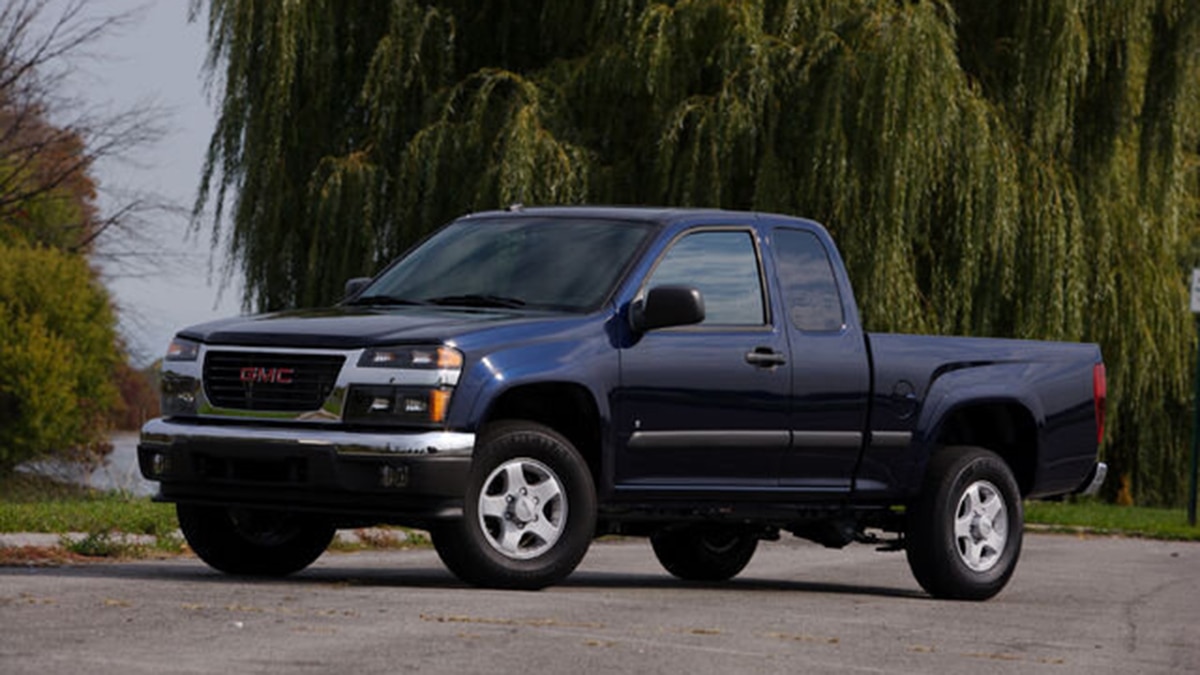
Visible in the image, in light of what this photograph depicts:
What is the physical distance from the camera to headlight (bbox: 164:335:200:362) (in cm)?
1148

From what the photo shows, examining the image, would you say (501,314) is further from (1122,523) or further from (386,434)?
(1122,523)

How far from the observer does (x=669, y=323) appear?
11.4 metres

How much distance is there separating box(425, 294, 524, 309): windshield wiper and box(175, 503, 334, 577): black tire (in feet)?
4.26

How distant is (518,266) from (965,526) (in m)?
3.01

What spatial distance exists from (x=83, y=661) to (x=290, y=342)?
3.53 m

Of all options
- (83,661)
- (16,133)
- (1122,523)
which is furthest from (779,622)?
(16,133)

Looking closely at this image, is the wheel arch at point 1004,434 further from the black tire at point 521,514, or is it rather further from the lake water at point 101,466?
the lake water at point 101,466

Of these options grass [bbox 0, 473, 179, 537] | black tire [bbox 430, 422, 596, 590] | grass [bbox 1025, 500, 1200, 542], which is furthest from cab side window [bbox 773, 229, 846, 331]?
grass [bbox 1025, 500, 1200, 542]

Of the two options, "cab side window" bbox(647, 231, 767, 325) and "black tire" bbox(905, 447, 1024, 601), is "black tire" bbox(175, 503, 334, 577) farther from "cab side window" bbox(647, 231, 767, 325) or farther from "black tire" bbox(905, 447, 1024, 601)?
"black tire" bbox(905, 447, 1024, 601)

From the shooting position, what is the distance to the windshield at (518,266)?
1181 cm

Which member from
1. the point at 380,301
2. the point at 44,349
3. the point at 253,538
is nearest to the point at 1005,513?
the point at 380,301

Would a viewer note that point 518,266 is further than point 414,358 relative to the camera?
Yes

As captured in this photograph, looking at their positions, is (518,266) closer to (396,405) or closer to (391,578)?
(396,405)

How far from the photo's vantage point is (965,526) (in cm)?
1306
